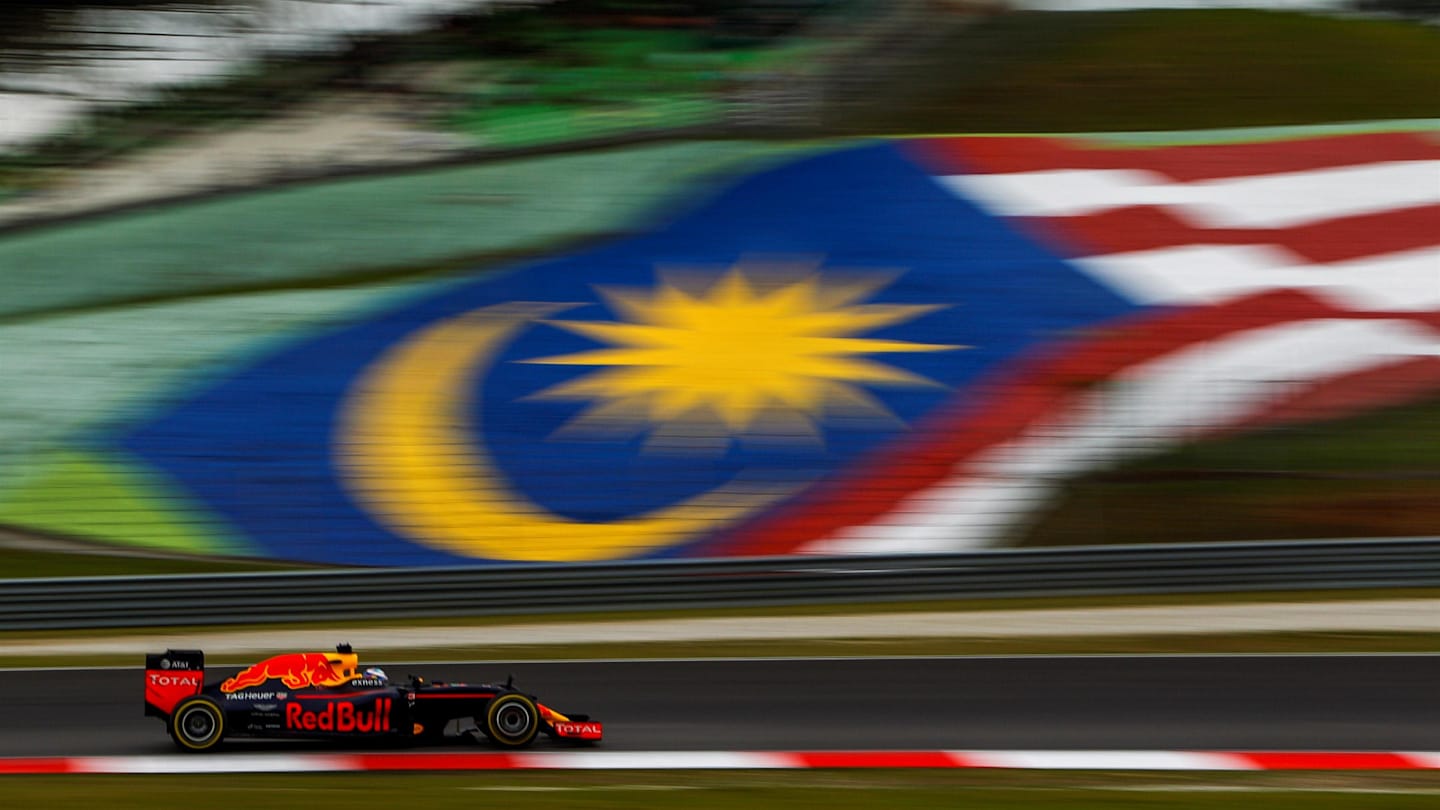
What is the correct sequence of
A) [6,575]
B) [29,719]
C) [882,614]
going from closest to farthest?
[29,719]
[882,614]
[6,575]

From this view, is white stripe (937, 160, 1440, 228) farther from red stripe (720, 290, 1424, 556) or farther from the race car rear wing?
the race car rear wing

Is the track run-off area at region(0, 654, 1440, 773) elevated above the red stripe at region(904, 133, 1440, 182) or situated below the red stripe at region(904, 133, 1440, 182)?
below

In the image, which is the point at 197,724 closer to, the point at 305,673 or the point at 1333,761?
Result: the point at 305,673

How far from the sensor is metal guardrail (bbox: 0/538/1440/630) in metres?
12.3

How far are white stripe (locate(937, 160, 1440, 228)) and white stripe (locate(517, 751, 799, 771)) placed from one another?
12.2 m

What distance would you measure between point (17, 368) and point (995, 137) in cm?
1182

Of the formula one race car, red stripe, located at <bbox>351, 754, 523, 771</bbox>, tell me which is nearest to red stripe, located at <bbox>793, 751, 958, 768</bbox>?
the formula one race car

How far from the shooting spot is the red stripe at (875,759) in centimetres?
702

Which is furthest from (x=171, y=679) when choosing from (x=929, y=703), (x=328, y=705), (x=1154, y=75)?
(x=1154, y=75)

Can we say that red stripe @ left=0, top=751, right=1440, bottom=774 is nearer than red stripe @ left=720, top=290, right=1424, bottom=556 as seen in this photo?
Yes

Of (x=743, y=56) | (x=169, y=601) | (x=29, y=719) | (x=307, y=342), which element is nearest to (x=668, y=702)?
(x=29, y=719)

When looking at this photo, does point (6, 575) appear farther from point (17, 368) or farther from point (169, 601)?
point (17, 368)

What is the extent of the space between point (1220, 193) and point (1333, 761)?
13156mm

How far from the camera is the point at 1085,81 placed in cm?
2244
